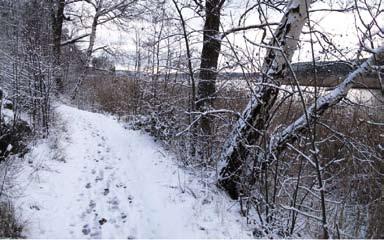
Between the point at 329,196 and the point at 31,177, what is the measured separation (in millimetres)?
4244

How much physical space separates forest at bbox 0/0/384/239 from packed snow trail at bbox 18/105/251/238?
0.02 metres

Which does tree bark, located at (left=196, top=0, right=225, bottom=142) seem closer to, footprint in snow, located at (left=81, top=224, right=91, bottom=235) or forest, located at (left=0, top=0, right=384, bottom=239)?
forest, located at (left=0, top=0, right=384, bottom=239)

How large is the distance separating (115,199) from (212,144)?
1830mm

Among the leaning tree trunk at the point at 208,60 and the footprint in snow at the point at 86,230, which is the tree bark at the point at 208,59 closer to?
the leaning tree trunk at the point at 208,60

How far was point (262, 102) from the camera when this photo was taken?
12.1 feet

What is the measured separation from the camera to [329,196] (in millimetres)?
4430

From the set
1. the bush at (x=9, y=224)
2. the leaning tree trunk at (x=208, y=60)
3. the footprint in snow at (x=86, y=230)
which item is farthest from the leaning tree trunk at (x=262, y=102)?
the bush at (x=9, y=224)

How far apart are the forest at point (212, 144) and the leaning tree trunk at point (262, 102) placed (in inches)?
0.6

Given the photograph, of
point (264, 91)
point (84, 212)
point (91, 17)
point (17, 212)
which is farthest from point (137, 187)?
point (91, 17)

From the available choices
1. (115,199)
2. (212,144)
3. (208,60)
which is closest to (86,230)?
(115,199)

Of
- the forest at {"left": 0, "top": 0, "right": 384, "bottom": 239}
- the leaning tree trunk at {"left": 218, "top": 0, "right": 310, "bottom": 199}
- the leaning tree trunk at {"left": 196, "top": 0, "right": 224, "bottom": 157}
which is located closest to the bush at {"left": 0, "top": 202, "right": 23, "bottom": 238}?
the forest at {"left": 0, "top": 0, "right": 384, "bottom": 239}

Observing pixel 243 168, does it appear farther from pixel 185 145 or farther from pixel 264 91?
pixel 185 145

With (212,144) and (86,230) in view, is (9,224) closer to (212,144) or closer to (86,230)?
(86,230)

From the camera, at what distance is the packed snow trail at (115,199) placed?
11.0ft
